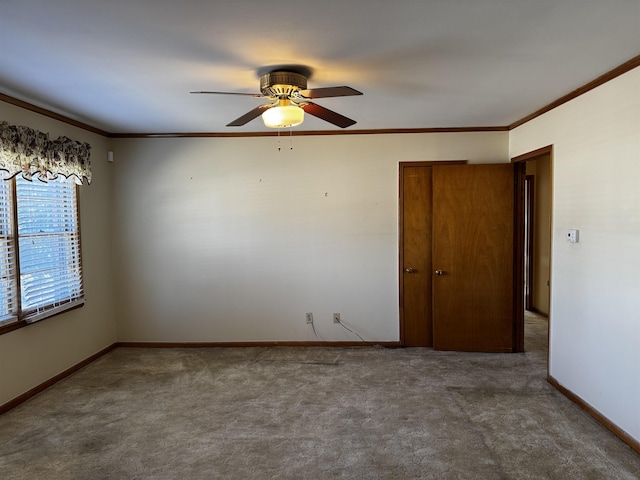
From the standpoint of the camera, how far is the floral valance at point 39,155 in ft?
9.31

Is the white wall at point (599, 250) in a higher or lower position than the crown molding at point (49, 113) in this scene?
lower

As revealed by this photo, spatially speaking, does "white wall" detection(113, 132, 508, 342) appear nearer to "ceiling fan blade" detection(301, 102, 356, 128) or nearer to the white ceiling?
the white ceiling

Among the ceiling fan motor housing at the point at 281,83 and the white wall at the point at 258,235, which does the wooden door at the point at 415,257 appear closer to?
the white wall at the point at 258,235

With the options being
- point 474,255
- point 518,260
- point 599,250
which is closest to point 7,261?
point 474,255

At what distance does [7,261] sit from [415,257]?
12.1ft

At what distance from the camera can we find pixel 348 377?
3.54 meters

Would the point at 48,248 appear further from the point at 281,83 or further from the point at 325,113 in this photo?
the point at 325,113

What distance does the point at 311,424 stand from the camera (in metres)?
2.74

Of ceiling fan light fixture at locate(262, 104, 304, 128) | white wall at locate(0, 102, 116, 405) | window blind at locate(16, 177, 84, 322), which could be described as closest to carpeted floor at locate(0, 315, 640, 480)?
white wall at locate(0, 102, 116, 405)

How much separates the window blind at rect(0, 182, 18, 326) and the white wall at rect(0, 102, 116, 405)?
17 centimetres

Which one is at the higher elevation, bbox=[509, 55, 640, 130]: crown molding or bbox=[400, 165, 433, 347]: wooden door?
bbox=[509, 55, 640, 130]: crown molding

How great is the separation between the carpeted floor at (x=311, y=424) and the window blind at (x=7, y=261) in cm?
76

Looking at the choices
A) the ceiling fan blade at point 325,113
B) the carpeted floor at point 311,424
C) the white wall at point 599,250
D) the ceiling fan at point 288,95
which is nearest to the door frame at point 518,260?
the carpeted floor at point 311,424

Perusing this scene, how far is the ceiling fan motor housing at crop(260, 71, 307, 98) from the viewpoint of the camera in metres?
2.39
